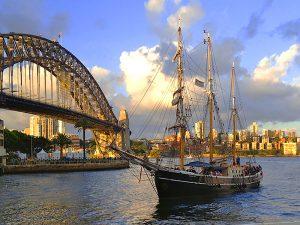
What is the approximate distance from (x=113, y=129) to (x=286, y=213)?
429 ft

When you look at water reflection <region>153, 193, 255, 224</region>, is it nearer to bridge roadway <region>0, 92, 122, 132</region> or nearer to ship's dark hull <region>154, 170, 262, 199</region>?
ship's dark hull <region>154, 170, 262, 199</region>

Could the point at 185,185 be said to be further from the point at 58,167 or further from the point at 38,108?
the point at 38,108

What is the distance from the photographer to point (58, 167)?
363 feet

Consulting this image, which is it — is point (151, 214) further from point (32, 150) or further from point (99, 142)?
point (99, 142)

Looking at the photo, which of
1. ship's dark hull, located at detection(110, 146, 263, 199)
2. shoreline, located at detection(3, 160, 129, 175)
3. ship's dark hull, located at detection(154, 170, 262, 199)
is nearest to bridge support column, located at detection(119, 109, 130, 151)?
shoreline, located at detection(3, 160, 129, 175)

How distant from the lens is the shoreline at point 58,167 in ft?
334

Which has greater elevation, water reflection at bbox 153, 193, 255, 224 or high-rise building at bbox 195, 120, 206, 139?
high-rise building at bbox 195, 120, 206, 139

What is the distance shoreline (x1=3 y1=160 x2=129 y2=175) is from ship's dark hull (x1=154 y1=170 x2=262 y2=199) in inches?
2232

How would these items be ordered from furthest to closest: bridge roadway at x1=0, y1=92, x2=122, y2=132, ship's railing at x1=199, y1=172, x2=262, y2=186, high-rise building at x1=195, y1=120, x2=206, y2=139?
bridge roadway at x1=0, y1=92, x2=122, y2=132, high-rise building at x1=195, y1=120, x2=206, y2=139, ship's railing at x1=199, y1=172, x2=262, y2=186

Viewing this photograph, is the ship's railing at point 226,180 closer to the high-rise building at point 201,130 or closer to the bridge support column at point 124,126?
the high-rise building at point 201,130

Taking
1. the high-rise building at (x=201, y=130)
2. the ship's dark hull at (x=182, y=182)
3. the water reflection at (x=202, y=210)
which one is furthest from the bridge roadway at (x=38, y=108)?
the water reflection at (x=202, y=210)

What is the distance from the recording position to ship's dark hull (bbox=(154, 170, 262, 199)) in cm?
5069

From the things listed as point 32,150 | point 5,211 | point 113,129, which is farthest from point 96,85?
point 5,211

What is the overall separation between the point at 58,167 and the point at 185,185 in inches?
2510
